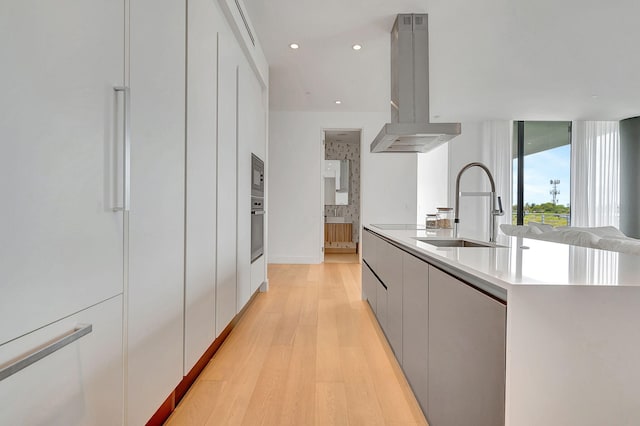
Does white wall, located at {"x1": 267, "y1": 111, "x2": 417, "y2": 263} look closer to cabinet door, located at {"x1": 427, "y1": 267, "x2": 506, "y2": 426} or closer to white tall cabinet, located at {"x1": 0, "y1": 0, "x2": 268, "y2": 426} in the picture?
white tall cabinet, located at {"x1": 0, "y1": 0, "x2": 268, "y2": 426}

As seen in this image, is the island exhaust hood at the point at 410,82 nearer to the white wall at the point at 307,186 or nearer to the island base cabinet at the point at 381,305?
the island base cabinet at the point at 381,305

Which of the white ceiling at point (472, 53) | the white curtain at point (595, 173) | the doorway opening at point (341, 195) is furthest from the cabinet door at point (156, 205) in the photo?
the white curtain at point (595, 173)

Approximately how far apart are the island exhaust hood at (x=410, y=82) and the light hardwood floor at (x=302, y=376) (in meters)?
1.65

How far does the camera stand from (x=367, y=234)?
332 cm

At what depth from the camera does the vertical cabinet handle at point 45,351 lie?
2.30 ft

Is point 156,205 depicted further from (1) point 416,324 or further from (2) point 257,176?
(2) point 257,176

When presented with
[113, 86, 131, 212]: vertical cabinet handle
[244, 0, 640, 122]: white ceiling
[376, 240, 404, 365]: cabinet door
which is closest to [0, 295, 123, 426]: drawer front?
[113, 86, 131, 212]: vertical cabinet handle

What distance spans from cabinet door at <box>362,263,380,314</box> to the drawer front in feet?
6.36

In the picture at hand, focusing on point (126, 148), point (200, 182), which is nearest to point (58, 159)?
point (126, 148)

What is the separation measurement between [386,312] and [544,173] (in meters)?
6.40

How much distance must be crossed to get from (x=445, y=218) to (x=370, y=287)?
2.97ft

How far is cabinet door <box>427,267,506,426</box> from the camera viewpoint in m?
0.82

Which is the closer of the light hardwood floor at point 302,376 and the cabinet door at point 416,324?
the cabinet door at point 416,324

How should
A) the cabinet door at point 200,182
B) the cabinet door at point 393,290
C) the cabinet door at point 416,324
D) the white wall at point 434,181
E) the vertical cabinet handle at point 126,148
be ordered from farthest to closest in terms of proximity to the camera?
the white wall at point 434,181 → the cabinet door at point 393,290 → the cabinet door at point 200,182 → the cabinet door at point 416,324 → the vertical cabinet handle at point 126,148
